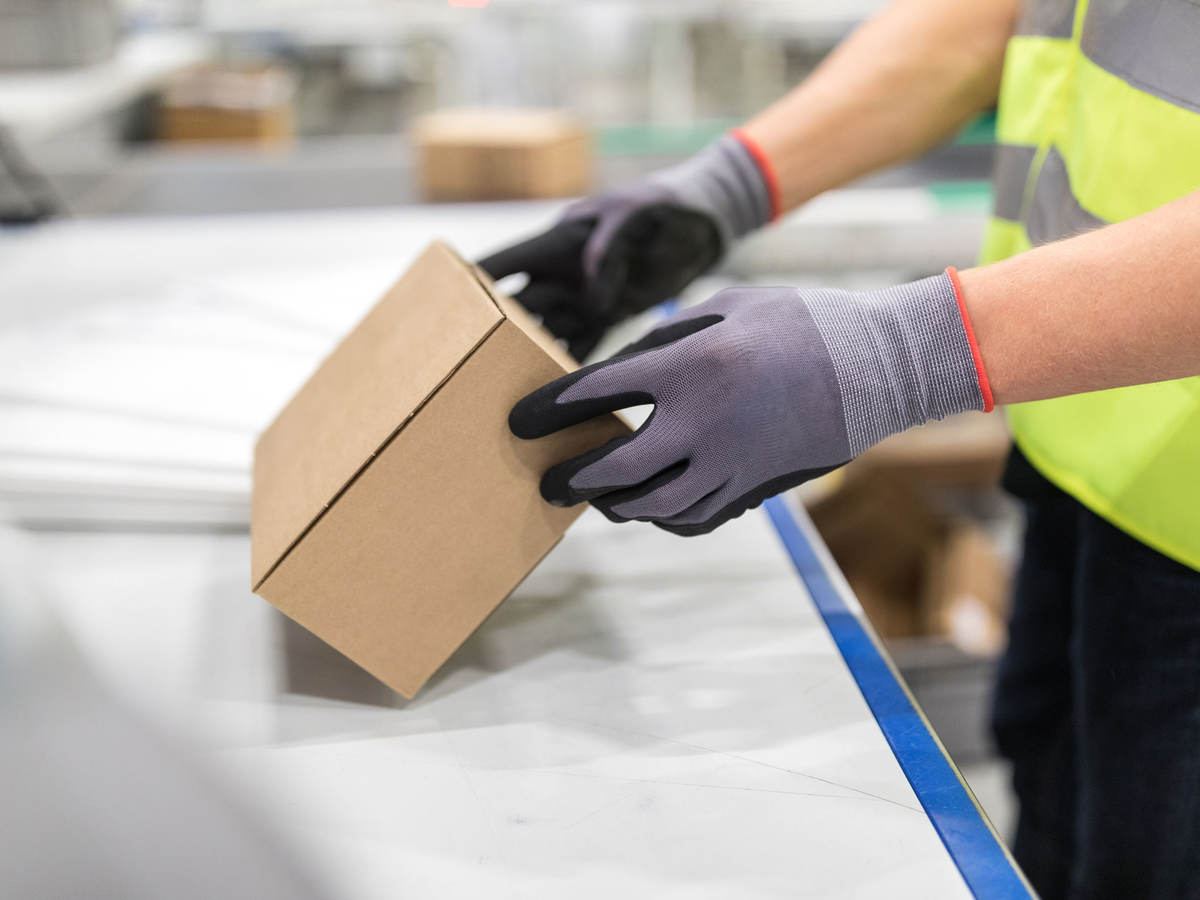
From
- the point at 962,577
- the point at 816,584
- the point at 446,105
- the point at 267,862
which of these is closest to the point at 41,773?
the point at 267,862

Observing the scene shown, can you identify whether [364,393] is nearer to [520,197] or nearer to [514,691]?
[514,691]

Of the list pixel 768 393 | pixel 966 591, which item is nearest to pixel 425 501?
pixel 768 393

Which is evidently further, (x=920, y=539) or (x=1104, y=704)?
(x=920, y=539)

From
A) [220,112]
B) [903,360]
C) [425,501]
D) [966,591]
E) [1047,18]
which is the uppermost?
[1047,18]

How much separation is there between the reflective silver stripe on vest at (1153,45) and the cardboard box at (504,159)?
1.29 meters

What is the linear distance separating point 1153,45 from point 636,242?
1.79 feet

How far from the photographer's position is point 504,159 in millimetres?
1991

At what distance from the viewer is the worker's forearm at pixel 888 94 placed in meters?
1.08

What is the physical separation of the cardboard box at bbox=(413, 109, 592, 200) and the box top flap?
45.1 inches

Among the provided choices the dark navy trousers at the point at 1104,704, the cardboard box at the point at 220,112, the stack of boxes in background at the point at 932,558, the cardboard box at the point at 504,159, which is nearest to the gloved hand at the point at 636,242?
the dark navy trousers at the point at 1104,704

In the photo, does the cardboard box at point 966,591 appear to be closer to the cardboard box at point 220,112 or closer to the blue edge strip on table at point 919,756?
the blue edge strip on table at point 919,756

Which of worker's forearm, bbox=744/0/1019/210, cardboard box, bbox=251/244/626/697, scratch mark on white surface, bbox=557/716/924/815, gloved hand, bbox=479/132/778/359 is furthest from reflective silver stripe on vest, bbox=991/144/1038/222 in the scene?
scratch mark on white surface, bbox=557/716/924/815

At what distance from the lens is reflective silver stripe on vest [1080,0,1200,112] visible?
713mm

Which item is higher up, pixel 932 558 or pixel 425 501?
pixel 425 501
